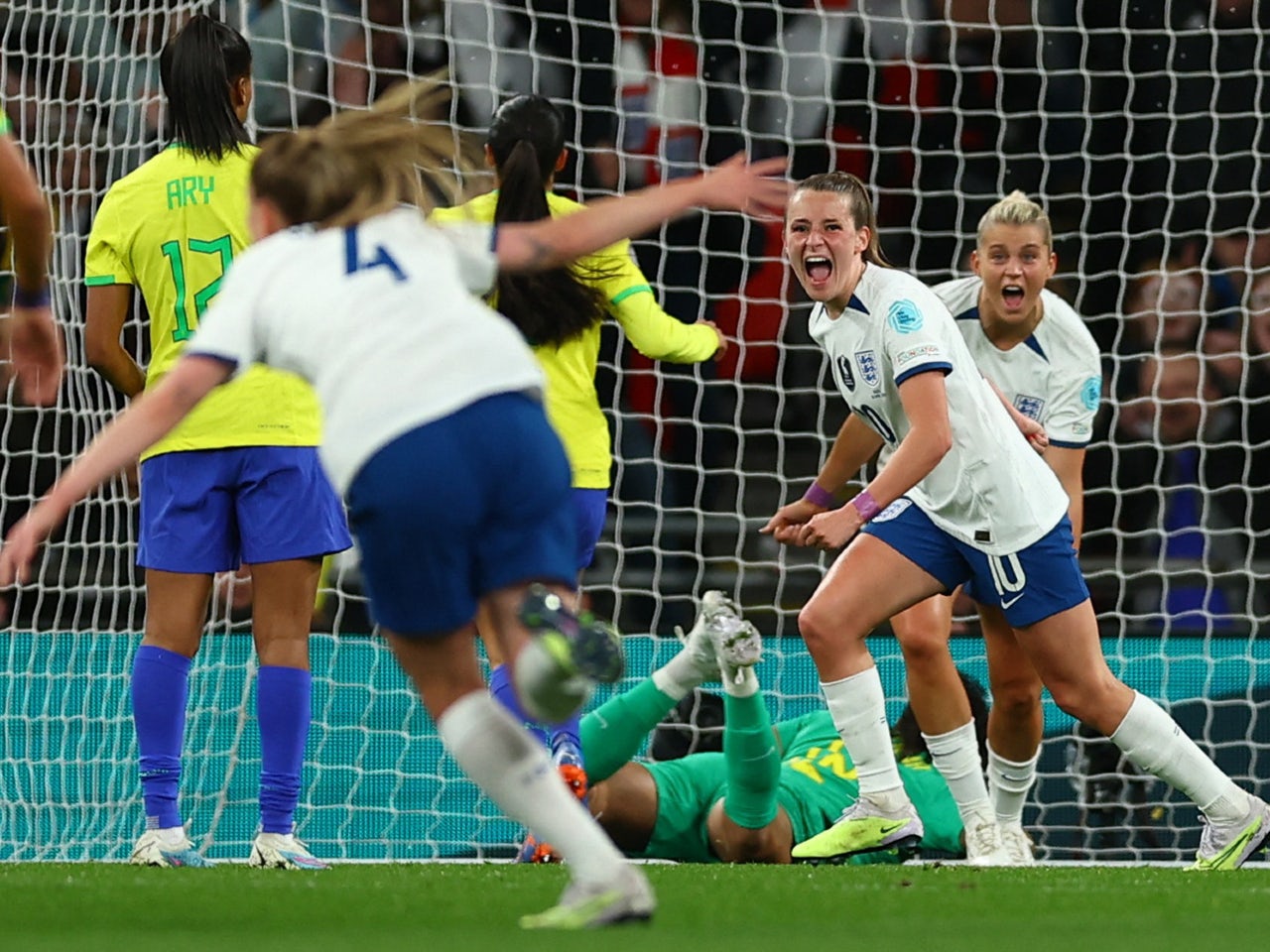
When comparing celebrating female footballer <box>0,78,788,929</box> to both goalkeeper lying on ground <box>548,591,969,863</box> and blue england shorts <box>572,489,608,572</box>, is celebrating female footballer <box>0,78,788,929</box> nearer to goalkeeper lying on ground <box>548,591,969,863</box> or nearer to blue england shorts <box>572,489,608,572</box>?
blue england shorts <box>572,489,608,572</box>

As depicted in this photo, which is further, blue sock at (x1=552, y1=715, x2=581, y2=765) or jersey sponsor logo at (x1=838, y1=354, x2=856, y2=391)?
blue sock at (x1=552, y1=715, x2=581, y2=765)

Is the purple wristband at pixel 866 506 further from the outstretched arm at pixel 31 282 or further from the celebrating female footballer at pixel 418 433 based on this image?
the outstretched arm at pixel 31 282

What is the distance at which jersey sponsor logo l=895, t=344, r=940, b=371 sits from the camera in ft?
14.7

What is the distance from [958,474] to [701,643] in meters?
0.90

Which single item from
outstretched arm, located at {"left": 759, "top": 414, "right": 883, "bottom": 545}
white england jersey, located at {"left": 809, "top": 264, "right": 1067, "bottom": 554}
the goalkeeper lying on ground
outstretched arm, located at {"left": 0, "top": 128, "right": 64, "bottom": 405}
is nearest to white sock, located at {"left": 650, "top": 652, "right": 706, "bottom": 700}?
the goalkeeper lying on ground

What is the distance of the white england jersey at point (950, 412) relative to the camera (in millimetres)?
4555

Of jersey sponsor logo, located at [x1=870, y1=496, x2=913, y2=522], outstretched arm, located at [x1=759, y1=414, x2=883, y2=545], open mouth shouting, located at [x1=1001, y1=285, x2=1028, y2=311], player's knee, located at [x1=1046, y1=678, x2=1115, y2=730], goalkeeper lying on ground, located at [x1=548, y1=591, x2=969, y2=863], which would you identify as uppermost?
open mouth shouting, located at [x1=1001, y1=285, x2=1028, y2=311]

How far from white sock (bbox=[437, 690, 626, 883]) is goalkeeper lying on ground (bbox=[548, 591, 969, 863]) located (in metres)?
2.19

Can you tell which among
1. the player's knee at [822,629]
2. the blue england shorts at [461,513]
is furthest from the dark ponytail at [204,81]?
the blue england shorts at [461,513]

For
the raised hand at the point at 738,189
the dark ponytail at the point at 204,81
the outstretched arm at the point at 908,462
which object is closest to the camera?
the raised hand at the point at 738,189

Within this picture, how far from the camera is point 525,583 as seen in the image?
283cm

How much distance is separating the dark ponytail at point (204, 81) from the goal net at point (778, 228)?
2464mm

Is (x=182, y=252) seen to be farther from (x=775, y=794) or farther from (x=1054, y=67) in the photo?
(x=1054, y=67)

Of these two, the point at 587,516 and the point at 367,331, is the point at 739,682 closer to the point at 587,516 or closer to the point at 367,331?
the point at 587,516
